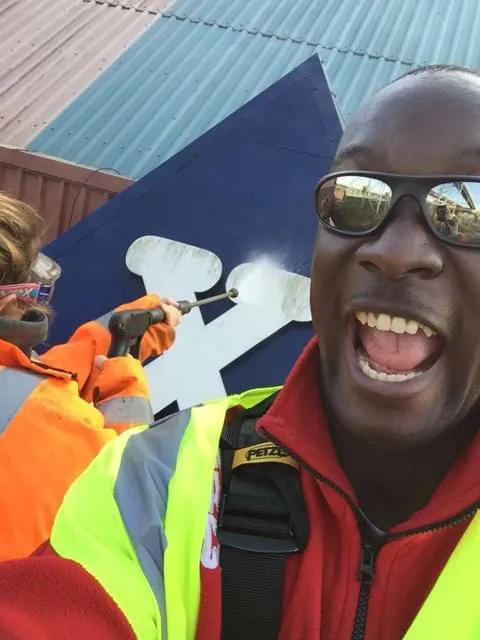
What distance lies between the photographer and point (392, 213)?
982 mm

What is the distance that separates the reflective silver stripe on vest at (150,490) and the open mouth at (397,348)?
0.32m

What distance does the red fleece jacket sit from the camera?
921mm

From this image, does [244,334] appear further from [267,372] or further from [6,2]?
[6,2]

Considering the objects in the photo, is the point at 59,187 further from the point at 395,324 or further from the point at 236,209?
the point at 395,324

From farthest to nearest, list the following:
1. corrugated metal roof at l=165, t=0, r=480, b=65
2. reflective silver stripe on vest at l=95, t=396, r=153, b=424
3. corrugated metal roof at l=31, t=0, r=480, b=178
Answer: corrugated metal roof at l=165, t=0, r=480, b=65 → corrugated metal roof at l=31, t=0, r=480, b=178 → reflective silver stripe on vest at l=95, t=396, r=153, b=424

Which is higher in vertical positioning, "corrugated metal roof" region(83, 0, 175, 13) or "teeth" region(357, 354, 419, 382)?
"teeth" region(357, 354, 419, 382)

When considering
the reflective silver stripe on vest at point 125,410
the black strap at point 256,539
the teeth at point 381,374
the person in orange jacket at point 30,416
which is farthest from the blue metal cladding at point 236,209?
the teeth at point 381,374

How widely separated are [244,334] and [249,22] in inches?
140

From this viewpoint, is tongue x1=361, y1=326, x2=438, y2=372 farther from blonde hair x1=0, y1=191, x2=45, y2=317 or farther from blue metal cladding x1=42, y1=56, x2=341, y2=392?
blue metal cladding x1=42, y1=56, x2=341, y2=392

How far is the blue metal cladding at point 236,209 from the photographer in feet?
11.2

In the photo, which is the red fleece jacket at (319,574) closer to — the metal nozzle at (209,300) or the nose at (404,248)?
the nose at (404,248)

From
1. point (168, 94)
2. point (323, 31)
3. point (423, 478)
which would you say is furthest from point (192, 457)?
point (323, 31)

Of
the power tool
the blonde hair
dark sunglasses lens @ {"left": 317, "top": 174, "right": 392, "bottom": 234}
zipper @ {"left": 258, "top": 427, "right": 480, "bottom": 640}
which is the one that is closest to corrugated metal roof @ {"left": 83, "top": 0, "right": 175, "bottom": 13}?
the power tool

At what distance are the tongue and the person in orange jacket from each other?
3.51 ft
